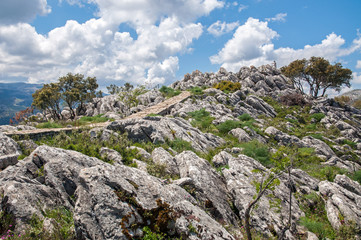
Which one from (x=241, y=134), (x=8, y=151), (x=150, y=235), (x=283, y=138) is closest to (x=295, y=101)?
(x=283, y=138)

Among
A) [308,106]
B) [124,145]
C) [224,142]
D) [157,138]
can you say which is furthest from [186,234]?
[308,106]

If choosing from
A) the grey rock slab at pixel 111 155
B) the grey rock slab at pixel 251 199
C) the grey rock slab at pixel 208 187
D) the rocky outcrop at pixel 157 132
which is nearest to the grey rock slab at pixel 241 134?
the rocky outcrop at pixel 157 132

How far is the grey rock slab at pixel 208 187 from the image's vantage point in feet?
26.3

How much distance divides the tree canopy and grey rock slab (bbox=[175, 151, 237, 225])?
4338cm

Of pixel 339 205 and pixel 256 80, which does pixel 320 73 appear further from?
pixel 339 205

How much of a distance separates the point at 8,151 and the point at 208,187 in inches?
422

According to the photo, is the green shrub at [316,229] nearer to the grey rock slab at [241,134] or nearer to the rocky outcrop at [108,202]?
the rocky outcrop at [108,202]

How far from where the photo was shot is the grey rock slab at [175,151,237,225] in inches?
316

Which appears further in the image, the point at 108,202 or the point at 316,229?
the point at 316,229

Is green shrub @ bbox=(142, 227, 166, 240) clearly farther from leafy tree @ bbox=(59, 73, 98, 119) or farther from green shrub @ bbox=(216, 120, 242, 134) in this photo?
leafy tree @ bbox=(59, 73, 98, 119)

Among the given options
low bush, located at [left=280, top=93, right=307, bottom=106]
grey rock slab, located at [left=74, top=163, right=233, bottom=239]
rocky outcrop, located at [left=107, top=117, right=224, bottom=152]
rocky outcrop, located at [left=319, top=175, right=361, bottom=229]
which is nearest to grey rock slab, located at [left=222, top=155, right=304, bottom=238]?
rocky outcrop, located at [left=319, top=175, right=361, bottom=229]

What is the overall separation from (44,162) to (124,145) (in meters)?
4.40

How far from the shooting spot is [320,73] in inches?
→ 2319

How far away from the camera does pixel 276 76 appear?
62781 millimetres
